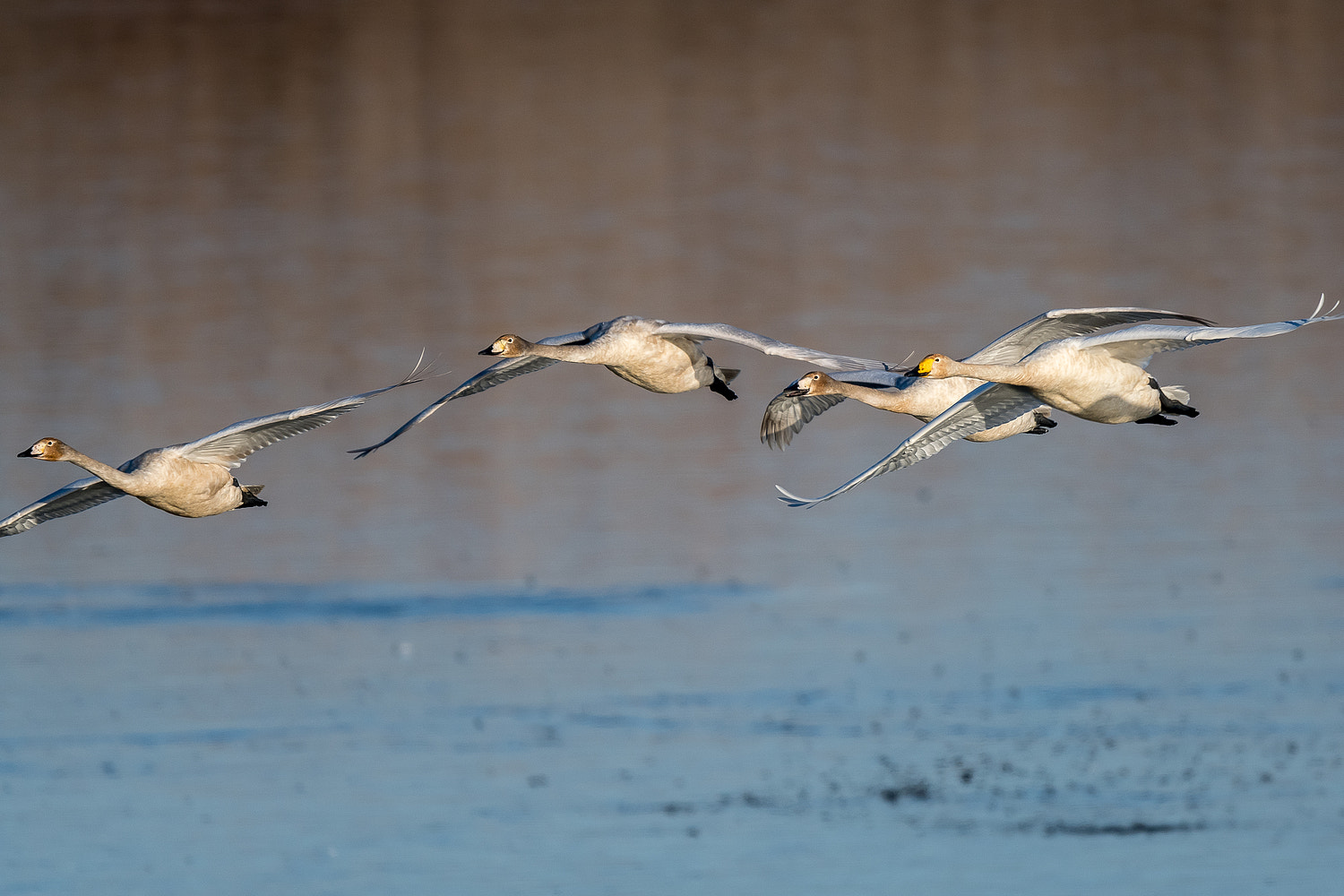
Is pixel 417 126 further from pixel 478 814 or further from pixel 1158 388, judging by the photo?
pixel 1158 388

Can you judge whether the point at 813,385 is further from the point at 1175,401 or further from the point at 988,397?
the point at 1175,401

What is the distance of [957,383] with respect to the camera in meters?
21.7

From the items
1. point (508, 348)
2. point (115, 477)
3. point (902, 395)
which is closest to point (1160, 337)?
point (902, 395)

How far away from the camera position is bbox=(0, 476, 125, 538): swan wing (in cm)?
1971

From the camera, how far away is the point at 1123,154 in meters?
77.9

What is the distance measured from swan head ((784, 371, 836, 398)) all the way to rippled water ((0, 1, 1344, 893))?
14154 mm

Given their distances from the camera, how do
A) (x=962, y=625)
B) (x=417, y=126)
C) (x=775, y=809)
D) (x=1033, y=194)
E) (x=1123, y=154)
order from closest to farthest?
(x=775, y=809) → (x=962, y=625) → (x=1033, y=194) → (x=1123, y=154) → (x=417, y=126)

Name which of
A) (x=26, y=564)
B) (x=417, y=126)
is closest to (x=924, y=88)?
(x=417, y=126)

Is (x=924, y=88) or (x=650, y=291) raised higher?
(x=924, y=88)

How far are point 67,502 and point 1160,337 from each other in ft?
31.2

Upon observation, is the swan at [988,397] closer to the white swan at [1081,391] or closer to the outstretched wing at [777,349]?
the white swan at [1081,391]

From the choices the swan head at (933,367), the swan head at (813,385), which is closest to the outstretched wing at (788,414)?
the swan head at (813,385)

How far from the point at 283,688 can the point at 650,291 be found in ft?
63.6

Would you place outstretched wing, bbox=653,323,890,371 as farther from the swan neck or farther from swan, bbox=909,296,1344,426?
swan, bbox=909,296,1344,426
